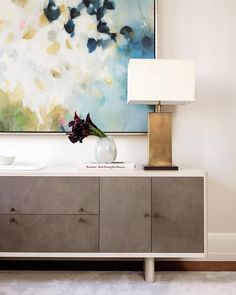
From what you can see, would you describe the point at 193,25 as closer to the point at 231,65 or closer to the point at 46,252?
the point at 231,65

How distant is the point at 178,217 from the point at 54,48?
1407mm

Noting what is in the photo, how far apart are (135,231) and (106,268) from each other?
1.62ft

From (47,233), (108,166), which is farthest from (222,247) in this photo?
(47,233)

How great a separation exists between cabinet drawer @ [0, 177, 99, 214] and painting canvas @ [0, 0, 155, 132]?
490 mm

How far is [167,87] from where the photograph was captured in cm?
191

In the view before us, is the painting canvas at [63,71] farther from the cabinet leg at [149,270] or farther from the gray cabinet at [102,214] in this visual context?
Answer: the cabinet leg at [149,270]

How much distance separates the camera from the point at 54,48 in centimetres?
225

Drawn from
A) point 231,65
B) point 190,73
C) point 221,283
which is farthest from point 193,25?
point 221,283

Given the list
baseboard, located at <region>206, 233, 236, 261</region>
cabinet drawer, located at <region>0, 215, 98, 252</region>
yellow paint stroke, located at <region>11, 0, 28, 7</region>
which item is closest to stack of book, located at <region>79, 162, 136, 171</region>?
cabinet drawer, located at <region>0, 215, 98, 252</region>

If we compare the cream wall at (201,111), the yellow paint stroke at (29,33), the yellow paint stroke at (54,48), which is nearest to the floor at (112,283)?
the cream wall at (201,111)

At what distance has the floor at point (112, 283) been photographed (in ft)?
6.04

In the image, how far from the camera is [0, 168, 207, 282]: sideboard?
1.88m

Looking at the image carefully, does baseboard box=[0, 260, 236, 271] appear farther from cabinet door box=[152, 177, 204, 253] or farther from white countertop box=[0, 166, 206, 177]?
white countertop box=[0, 166, 206, 177]

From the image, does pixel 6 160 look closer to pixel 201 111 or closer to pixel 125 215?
pixel 125 215
